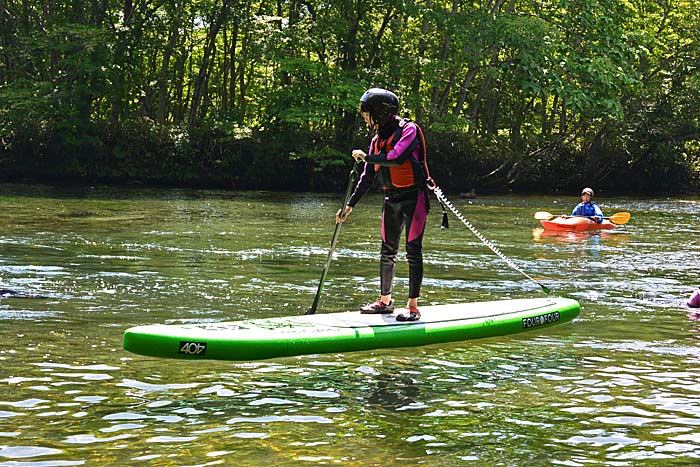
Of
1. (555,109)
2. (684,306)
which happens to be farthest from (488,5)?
(684,306)

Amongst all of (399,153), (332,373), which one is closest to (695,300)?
(399,153)

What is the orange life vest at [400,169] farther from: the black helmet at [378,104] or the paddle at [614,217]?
the paddle at [614,217]

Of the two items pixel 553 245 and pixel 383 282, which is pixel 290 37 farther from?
pixel 383 282

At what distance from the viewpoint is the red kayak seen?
18594 mm

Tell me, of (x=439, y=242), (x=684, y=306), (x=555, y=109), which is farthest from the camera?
(x=555, y=109)

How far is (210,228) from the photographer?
57.5ft

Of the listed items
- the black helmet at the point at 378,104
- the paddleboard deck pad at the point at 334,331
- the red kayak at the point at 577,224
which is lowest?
the paddleboard deck pad at the point at 334,331

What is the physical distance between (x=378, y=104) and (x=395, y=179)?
588 millimetres

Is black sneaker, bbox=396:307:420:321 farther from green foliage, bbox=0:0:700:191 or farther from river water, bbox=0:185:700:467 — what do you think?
green foliage, bbox=0:0:700:191

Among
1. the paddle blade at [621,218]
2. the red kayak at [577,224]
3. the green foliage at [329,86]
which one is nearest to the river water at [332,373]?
the red kayak at [577,224]

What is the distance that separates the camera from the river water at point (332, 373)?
512 cm

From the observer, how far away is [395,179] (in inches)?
300

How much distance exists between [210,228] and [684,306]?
9414 millimetres

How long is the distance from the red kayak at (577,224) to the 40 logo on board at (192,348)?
43.5ft
